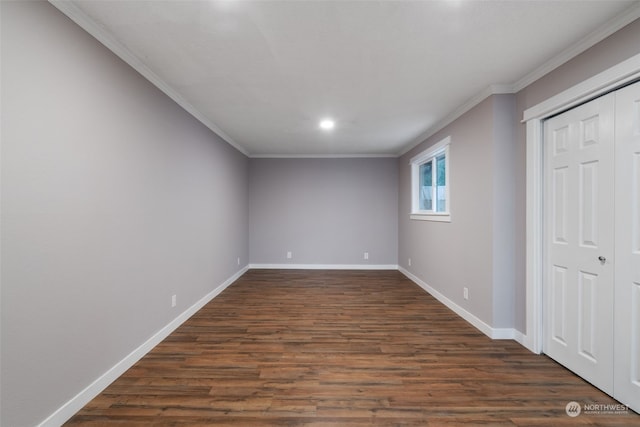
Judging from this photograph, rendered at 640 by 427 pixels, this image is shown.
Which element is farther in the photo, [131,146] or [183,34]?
[131,146]

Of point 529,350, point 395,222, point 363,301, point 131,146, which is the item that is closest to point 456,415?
point 529,350

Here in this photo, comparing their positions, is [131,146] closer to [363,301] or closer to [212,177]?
[212,177]

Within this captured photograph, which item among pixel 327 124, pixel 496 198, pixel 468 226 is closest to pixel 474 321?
pixel 468 226

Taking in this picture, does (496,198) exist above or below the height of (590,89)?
below

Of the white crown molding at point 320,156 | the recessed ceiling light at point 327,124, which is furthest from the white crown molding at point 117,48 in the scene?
the white crown molding at point 320,156

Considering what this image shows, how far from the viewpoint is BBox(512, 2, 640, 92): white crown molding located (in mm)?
1741

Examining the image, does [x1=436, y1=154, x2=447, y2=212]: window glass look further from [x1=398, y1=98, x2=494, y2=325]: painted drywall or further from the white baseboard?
the white baseboard

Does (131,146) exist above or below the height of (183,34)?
below

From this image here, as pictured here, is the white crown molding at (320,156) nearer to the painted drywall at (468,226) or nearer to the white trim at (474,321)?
the painted drywall at (468,226)

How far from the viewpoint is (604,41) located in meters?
1.92

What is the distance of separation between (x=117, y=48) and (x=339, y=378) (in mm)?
2932

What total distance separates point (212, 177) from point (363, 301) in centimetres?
275
